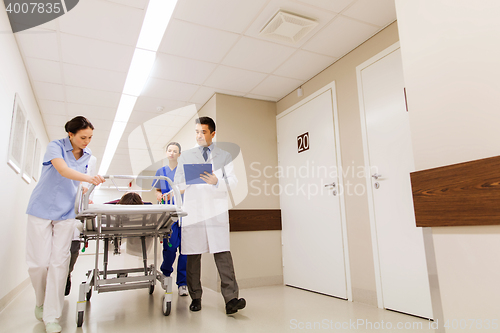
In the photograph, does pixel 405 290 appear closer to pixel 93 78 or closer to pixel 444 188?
pixel 444 188

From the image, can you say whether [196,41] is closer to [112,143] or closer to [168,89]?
[168,89]

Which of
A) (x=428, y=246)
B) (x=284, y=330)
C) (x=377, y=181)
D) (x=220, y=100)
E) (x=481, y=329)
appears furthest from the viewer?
(x=220, y=100)

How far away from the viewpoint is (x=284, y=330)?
2197 mm

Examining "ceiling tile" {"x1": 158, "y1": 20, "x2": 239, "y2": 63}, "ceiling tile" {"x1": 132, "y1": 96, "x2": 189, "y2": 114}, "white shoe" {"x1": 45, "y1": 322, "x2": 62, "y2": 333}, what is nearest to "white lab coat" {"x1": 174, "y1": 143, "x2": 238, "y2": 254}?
"white shoe" {"x1": 45, "y1": 322, "x2": 62, "y2": 333}

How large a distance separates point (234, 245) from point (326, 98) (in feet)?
7.29

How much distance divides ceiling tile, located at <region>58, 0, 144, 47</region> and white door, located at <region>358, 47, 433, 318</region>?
2384mm

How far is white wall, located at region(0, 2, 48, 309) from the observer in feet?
8.82

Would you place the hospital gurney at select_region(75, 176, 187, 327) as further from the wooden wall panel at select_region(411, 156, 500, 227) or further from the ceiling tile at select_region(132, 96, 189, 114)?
the ceiling tile at select_region(132, 96, 189, 114)

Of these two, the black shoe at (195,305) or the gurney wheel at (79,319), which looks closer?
the gurney wheel at (79,319)

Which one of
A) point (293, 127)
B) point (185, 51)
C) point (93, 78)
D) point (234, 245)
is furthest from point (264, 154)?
point (93, 78)

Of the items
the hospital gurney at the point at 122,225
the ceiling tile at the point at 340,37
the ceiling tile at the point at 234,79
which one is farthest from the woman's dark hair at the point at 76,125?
the ceiling tile at the point at 340,37

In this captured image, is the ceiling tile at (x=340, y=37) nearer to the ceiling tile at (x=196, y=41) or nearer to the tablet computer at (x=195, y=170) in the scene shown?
the ceiling tile at (x=196, y=41)

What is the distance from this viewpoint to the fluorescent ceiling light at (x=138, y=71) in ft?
11.4

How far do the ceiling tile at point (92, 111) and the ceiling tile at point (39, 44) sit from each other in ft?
4.58
